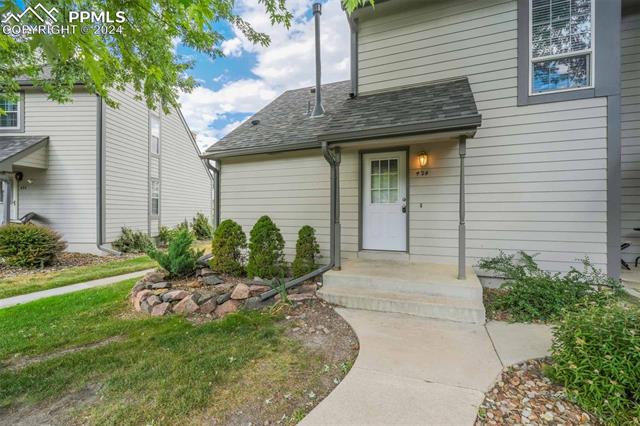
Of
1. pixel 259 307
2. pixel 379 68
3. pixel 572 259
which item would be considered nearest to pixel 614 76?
pixel 572 259

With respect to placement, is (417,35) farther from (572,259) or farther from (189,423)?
(189,423)

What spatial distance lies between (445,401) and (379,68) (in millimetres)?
5443

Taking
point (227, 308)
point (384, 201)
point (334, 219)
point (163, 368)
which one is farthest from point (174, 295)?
point (384, 201)

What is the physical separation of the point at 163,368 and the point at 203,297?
1.69 meters

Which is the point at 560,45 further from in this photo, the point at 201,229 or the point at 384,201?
the point at 201,229

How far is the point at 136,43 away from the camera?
3.66 meters

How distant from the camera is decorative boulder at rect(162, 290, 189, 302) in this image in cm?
429

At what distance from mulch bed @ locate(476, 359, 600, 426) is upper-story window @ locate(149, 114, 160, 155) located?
12.7 m

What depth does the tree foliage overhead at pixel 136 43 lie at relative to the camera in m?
2.20

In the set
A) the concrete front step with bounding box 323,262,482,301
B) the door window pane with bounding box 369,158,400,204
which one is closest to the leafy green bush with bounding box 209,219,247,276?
the concrete front step with bounding box 323,262,482,301

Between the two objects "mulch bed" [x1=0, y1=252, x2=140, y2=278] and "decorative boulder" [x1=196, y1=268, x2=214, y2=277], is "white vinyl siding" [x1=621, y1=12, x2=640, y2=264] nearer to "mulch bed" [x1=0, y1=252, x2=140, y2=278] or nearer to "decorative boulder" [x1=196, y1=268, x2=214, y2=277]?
"decorative boulder" [x1=196, y1=268, x2=214, y2=277]

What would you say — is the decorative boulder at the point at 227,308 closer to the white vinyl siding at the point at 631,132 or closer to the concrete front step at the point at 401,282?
the concrete front step at the point at 401,282

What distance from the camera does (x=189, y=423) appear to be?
1.92 m

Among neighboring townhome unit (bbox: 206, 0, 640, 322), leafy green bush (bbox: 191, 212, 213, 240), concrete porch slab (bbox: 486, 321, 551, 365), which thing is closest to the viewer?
concrete porch slab (bbox: 486, 321, 551, 365)
